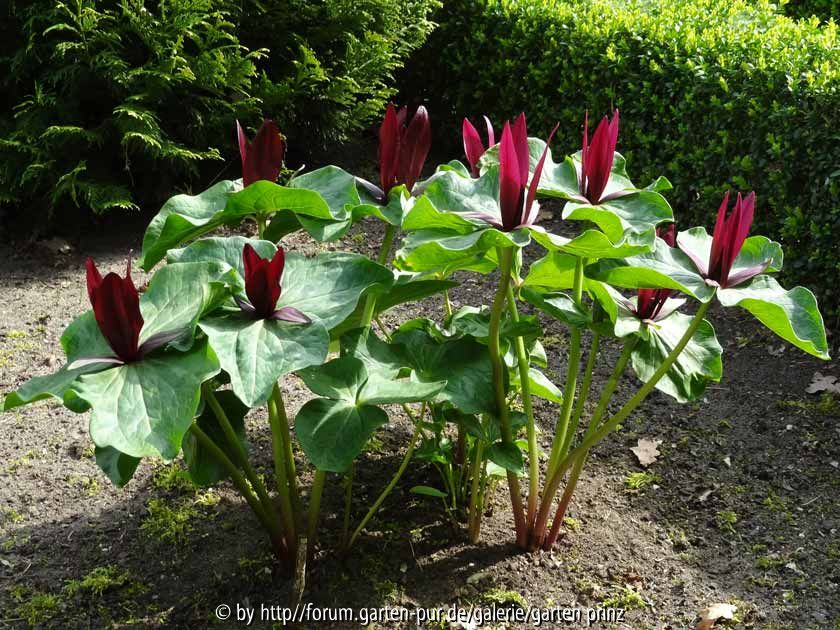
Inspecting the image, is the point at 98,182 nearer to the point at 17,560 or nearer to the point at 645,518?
the point at 17,560

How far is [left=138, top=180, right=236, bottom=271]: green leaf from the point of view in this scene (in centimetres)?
236

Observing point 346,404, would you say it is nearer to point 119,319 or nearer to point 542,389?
point 119,319

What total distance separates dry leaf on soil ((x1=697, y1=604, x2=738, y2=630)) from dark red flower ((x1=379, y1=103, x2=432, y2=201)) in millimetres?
1613

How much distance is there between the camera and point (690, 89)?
15.8ft

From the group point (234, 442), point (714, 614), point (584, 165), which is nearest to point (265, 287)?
point (234, 442)

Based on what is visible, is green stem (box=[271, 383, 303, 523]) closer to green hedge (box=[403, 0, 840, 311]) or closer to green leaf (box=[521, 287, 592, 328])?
green leaf (box=[521, 287, 592, 328])

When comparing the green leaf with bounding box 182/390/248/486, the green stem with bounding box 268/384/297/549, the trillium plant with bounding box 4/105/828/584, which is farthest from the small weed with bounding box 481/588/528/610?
the green leaf with bounding box 182/390/248/486

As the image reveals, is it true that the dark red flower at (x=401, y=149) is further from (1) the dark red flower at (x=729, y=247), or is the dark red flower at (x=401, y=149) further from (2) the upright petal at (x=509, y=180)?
(1) the dark red flower at (x=729, y=247)

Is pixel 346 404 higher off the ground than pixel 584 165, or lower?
lower

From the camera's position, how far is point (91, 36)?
191 inches

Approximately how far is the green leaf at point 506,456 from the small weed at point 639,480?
3.29 ft

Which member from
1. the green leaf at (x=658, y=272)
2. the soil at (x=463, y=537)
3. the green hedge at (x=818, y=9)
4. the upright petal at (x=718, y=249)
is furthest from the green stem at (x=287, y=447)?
the green hedge at (x=818, y=9)

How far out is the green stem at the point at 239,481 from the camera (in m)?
2.38

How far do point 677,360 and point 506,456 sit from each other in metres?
0.57
